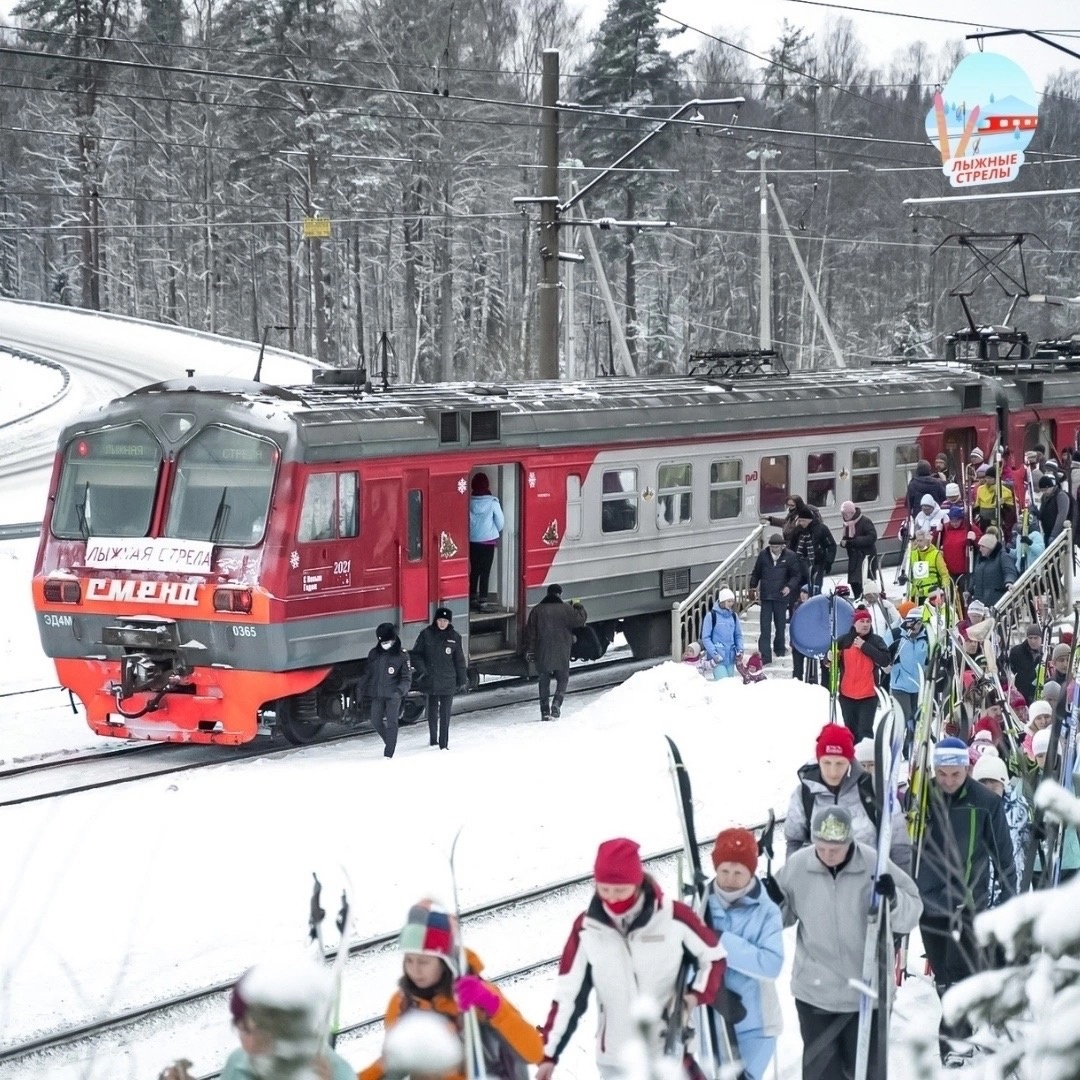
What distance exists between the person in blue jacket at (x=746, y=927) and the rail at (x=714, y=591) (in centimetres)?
1215

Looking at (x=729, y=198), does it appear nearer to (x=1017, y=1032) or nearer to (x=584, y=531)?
(x=584, y=531)

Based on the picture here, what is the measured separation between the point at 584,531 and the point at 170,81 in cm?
4817

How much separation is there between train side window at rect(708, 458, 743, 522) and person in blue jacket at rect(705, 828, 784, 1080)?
560 inches

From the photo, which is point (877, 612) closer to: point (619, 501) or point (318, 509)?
point (318, 509)

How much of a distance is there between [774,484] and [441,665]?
7.58 meters

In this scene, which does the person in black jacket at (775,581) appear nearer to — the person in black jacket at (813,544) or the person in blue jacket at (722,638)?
the person in black jacket at (813,544)

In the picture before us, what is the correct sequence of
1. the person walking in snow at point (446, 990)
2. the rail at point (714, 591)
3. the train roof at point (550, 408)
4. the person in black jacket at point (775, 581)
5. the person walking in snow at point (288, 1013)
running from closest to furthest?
the person walking in snow at point (288, 1013) → the person walking in snow at point (446, 990) → the train roof at point (550, 408) → the person in black jacket at point (775, 581) → the rail at point (714, 591)

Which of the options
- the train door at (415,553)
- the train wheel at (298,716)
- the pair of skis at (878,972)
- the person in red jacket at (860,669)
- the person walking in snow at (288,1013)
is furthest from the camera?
the train door at (415,553)

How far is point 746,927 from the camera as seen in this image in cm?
633

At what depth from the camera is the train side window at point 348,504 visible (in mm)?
15625

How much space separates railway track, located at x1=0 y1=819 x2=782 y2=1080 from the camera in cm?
876

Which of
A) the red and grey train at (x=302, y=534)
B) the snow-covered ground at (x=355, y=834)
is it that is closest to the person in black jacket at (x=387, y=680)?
the snow-covered ground at (x=355, y=834)

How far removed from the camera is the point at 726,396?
68.2 feet

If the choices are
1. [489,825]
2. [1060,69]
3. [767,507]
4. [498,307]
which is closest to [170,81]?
[498,307]
